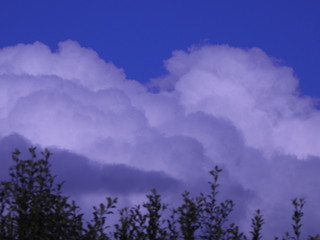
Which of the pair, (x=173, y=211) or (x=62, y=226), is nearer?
(x=62, y=226)

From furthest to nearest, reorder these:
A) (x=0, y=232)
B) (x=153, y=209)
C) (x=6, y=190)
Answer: (x=153, y=209), (x=6, y=190), (x=0, y=232)

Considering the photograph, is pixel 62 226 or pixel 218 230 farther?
pixel 218 230

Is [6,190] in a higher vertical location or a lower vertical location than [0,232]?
higher

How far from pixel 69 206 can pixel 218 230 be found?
15.0 ft

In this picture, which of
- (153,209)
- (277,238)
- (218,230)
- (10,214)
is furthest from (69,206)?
(277,238)

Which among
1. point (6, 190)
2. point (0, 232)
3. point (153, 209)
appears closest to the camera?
point (0, 232)

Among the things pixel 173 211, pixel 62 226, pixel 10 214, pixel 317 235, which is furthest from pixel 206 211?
pixel 10 214

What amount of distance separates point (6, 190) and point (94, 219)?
275 centimetres

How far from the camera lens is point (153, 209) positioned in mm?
16656

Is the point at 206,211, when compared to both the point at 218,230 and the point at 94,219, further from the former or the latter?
the point at 94,219

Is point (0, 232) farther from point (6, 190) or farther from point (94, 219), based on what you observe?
point (94, 219)

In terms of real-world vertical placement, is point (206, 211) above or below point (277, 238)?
above

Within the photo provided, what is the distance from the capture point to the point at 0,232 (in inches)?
570

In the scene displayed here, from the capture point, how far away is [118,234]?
1557 centimetres
